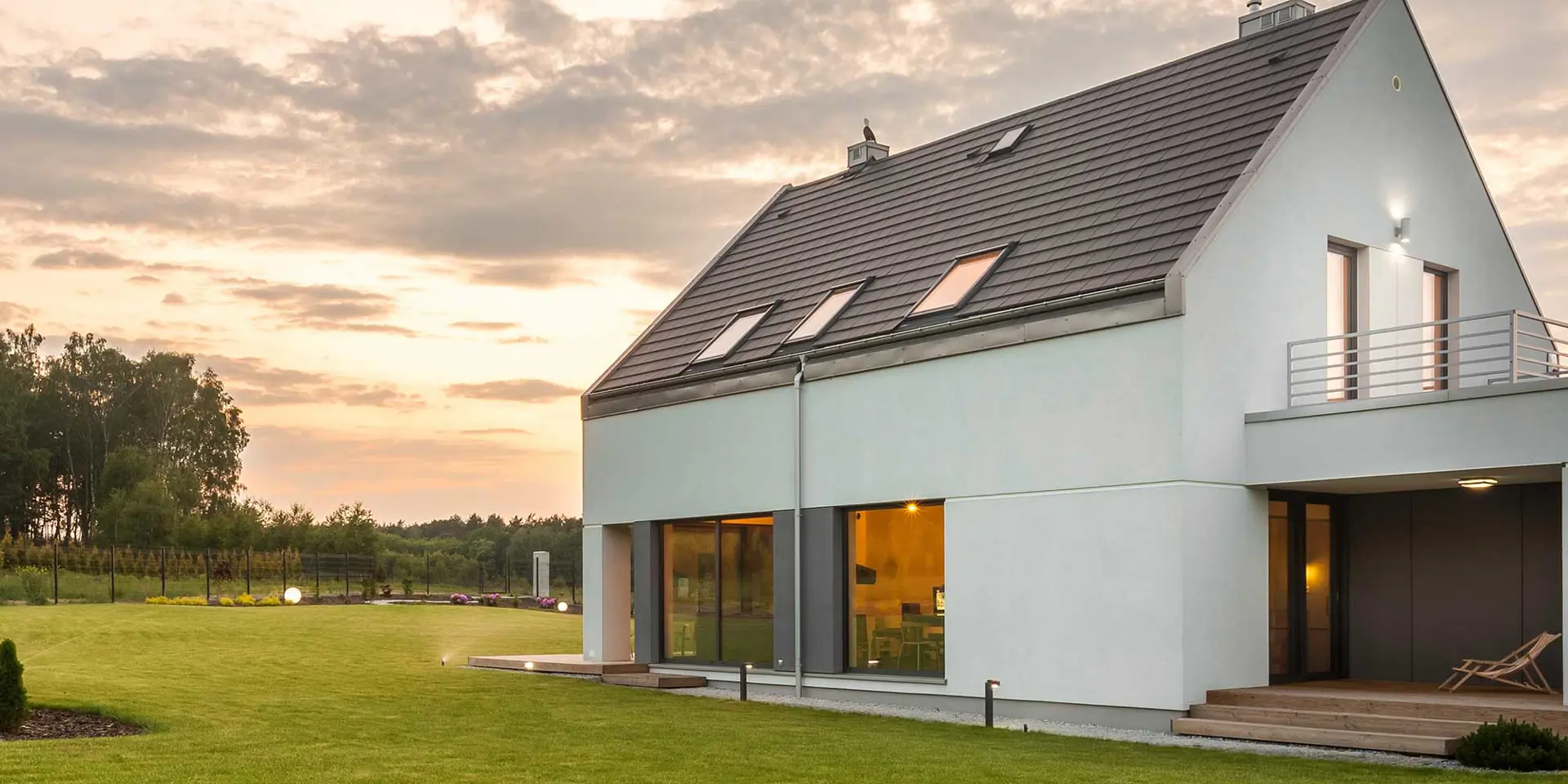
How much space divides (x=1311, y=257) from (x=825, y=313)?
6.26 meters

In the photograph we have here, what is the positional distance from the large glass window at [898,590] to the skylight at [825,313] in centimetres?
251

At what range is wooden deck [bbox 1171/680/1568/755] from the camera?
11469mm

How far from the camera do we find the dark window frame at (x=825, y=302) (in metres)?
18.1

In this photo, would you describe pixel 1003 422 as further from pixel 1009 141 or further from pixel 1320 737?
pixel 1009 141

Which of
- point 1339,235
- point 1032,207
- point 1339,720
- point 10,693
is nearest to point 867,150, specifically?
point 1032,207

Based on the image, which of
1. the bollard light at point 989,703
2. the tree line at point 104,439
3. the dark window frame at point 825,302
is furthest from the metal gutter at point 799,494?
the tree line at point 104,439

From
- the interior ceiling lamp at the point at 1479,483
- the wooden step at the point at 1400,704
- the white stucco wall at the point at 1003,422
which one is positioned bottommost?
the wooden step at the point at 1400,704

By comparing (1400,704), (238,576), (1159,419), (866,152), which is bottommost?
(238,576)

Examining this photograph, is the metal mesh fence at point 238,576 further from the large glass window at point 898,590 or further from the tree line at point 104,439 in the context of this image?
the large glass window at point 898,590

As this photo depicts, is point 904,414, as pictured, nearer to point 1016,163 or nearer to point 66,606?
point 1016,163

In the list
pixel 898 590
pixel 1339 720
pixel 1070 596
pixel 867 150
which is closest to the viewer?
pixel 1339 720

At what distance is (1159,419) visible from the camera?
1362 centimetres

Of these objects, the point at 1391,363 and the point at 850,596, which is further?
the point at 850,596

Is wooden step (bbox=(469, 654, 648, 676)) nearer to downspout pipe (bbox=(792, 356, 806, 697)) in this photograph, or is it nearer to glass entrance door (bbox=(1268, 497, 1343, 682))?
downspout pipe (bbox=(792, 356, 806, 697))
